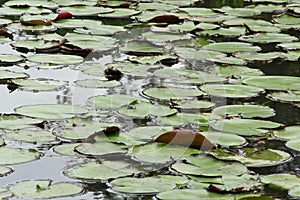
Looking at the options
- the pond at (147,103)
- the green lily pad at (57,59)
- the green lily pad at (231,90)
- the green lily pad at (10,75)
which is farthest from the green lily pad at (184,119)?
the green lily pad at (57,59)

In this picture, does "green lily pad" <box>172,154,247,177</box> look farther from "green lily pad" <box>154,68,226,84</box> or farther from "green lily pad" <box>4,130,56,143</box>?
"green lily pad" <box>154,68,226,84</box>

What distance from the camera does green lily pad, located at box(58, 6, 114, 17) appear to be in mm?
5238

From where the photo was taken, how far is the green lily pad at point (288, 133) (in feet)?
9.92

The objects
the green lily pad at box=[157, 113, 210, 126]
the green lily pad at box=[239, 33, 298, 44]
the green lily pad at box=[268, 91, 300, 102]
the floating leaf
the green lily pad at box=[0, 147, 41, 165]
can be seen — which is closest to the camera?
the green lily pad at box=[0, 147, 41, 165]

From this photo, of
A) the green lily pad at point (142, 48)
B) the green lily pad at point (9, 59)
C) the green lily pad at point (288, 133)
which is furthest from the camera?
the green lily pad at point (142, 48)

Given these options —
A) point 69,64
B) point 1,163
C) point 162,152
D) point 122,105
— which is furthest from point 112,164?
point 69,64

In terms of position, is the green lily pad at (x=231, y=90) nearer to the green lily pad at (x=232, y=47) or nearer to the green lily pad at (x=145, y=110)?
the green lily pad at (x=145, y=110)

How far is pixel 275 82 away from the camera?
3.75 meters

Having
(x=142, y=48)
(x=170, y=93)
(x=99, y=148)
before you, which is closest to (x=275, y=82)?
(x=170, y=93)

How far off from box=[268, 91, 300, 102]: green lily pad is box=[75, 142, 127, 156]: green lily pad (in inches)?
38.2

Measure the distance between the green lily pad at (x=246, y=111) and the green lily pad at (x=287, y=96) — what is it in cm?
17

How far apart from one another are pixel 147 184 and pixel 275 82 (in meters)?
1.40

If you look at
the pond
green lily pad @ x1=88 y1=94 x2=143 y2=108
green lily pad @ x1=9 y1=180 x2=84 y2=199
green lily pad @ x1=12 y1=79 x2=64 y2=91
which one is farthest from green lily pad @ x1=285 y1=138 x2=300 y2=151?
green lily pad @ x1=12 y1=79 x2=64 y2=91

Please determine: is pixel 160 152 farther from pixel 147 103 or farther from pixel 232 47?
pixel 232 47
